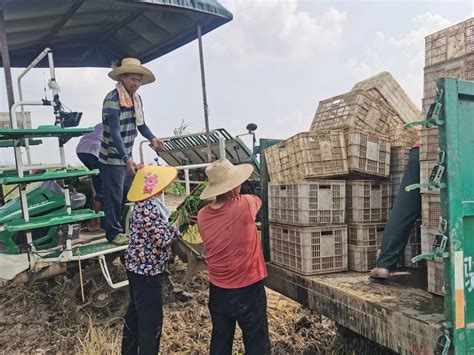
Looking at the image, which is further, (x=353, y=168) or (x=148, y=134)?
(x=148, y=134)

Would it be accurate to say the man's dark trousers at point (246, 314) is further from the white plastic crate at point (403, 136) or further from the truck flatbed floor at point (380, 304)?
the white plastic crate at point (403, 136)

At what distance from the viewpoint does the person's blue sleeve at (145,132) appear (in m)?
4.72

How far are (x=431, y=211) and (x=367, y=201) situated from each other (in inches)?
35.4

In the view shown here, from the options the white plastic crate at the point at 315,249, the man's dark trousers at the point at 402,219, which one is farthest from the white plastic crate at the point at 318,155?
the man's dark trousers at the point at 402,219

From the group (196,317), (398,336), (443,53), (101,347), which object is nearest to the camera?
(398,336)

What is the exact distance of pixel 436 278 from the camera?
276cm

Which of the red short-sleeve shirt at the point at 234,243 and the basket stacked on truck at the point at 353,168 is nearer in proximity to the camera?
the red short-sleeve shirt at the point at 234,243

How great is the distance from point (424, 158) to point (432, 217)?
0.40m

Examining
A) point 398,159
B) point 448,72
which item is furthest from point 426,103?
point 398,159

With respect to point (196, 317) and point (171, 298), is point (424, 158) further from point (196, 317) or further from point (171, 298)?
point (171, 298)

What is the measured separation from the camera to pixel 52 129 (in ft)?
11.7

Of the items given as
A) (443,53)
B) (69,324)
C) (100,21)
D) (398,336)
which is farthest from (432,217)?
(100,21)

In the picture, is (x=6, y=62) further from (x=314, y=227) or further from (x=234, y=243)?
(x=314, y=227)

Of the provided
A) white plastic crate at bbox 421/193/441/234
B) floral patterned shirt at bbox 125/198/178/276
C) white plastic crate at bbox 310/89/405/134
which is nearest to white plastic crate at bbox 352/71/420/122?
white plastic crate at bbox 310/89/405/134
